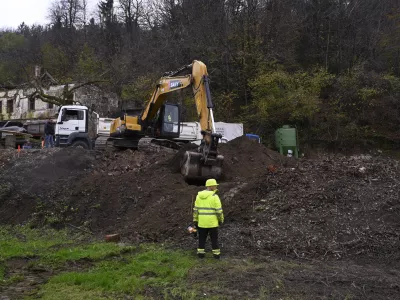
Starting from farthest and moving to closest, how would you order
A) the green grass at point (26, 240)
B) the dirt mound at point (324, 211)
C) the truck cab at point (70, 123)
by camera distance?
the truck cab at point (70, 123) < the green grass at point (26, 240) < the dirt mound at point (324, 211)

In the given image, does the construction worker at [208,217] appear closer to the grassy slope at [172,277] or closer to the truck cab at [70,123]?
the grassy slope at [172,277]

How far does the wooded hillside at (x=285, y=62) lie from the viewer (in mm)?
27344

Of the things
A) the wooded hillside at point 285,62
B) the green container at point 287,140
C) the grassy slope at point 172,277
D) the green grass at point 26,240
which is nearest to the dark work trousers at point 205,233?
the grassy slope at point 172,277

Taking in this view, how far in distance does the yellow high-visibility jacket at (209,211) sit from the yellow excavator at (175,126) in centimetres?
380

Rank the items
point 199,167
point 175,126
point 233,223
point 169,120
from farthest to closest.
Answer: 1. point 175,126
2. point 169,120
3. point 199,167
4. point 233,223

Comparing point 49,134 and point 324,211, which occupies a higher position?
point 49,134

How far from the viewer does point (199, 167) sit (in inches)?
485

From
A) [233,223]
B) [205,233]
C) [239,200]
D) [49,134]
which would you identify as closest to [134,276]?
[205,233]

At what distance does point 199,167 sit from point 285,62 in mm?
21135

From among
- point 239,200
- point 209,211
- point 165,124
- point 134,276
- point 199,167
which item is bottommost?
point 134,276

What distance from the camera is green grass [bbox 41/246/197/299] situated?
6.34 meters

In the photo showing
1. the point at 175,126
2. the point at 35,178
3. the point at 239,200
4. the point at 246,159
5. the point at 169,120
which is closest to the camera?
the point at 239,200

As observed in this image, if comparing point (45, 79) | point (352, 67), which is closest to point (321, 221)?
point (352, 67)

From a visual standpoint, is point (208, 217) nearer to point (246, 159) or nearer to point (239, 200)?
point (239, 200)
